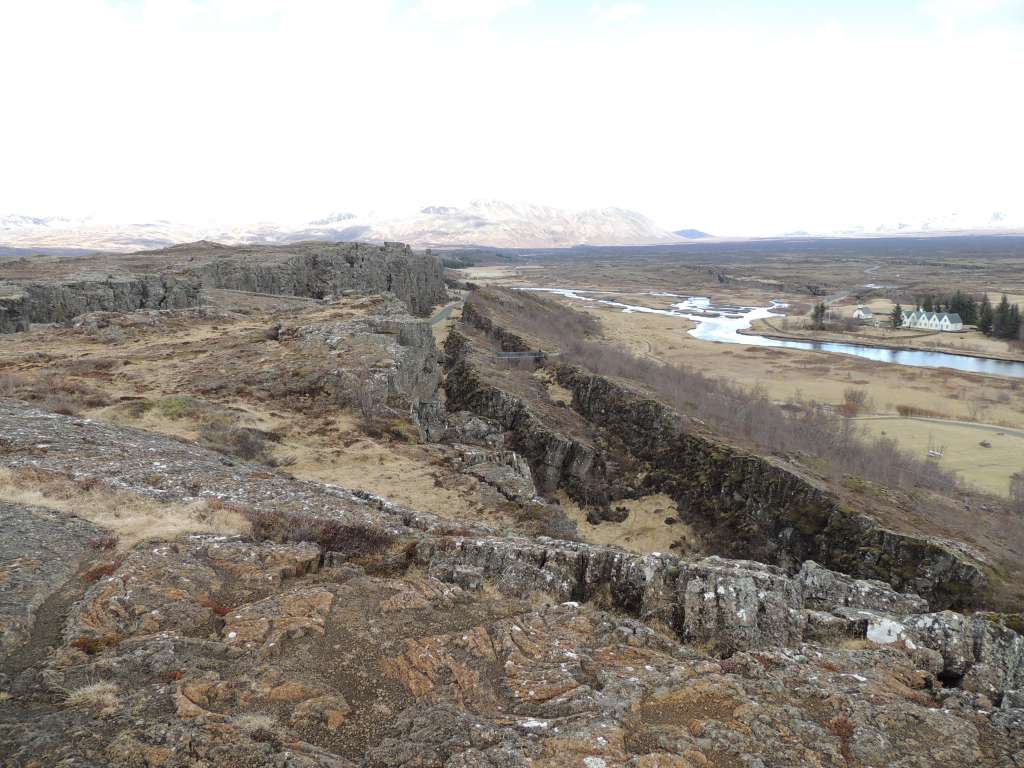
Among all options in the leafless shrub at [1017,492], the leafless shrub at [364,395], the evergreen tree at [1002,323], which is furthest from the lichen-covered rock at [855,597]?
the evergreen tree at [1002,323]

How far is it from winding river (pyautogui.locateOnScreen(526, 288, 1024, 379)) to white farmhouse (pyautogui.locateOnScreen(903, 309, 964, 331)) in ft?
72.1

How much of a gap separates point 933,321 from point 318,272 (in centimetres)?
11924

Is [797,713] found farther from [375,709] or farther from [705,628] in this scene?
[375,709]

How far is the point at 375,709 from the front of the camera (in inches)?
308

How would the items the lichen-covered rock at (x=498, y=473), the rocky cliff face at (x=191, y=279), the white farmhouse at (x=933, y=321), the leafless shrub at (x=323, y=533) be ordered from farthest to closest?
the white farmhouse at (x=933, y=321)
the rocky cliff face at (x=191, y=279)
the lichen-covered rock at (x=498, y=473)
the leafless shrub at (x=323, y=533)

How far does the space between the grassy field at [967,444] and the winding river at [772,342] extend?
33.6m

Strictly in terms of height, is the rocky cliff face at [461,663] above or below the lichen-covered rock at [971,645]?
above

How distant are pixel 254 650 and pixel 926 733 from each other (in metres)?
10.1

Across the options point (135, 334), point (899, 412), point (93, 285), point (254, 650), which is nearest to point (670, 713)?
point (254, 650)

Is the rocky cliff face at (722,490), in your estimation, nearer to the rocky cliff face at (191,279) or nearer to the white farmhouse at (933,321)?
the rocky cliff face at (191,279)

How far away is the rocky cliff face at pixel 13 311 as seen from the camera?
3847 centimetres

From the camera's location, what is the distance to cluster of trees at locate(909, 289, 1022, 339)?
101312mm

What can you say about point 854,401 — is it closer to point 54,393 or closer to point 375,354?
point 375,354

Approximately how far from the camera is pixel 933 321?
114312mm
